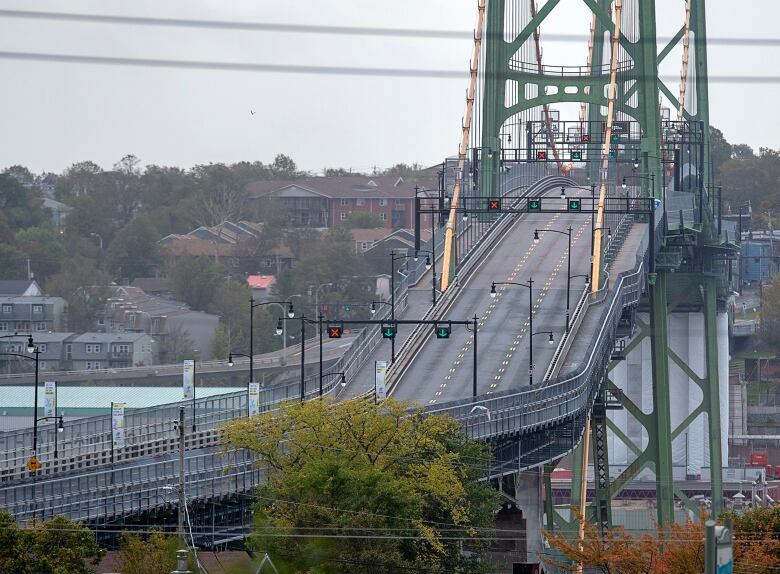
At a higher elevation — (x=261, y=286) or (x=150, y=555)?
(x=261, y=286)

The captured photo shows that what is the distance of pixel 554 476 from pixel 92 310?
5822 centimetres

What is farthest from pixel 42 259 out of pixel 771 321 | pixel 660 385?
pixel 660 385

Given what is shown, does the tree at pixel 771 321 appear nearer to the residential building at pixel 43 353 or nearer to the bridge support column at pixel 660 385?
the residential building at pixel 43 353

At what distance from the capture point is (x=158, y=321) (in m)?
177

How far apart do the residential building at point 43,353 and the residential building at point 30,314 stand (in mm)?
6203

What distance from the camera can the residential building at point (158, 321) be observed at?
177 meters

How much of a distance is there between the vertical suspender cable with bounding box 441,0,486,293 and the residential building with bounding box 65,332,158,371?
5774 centimetres

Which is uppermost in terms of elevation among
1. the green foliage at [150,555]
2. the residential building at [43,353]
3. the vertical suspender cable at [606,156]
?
the vertical suspender cable at [606,156]

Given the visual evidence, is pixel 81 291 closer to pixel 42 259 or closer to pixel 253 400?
pixel 42 259

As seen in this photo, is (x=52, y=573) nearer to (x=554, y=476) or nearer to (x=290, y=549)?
(x=290, y=549)

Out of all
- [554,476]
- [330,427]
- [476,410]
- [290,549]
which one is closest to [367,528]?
[290,549]

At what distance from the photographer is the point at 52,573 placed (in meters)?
50.8

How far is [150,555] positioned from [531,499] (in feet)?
107

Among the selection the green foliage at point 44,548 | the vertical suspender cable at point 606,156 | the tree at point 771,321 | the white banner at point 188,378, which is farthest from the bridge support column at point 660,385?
the tree at point 771,321
